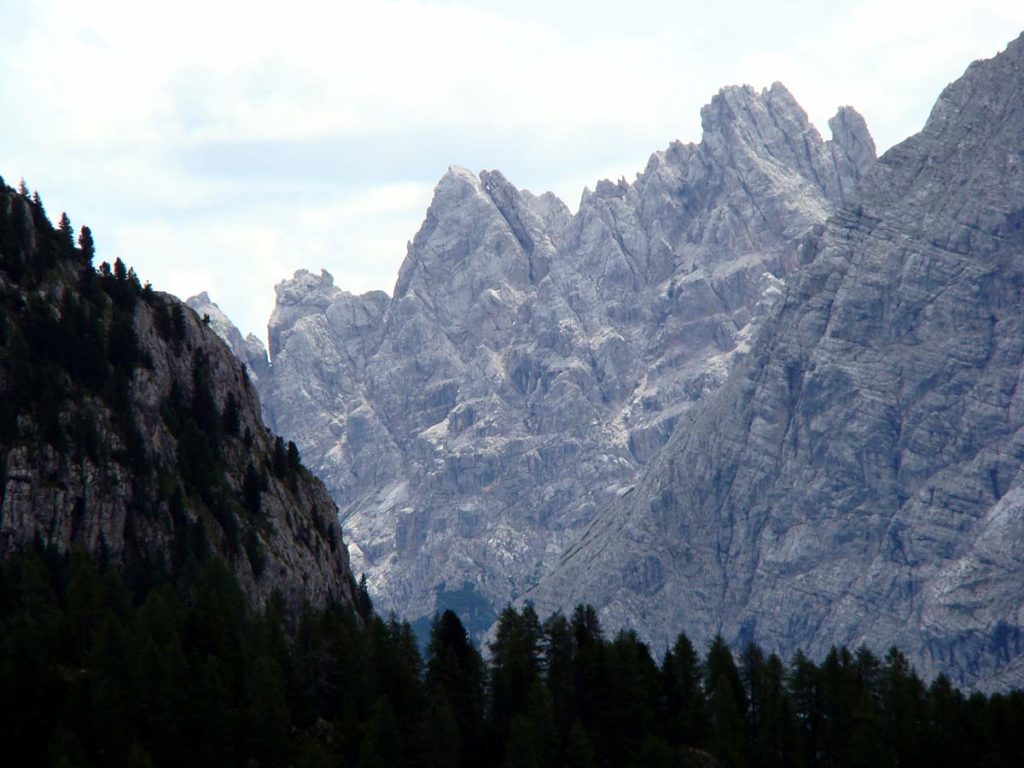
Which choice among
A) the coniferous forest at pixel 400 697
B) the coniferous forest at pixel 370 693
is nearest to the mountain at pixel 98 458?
the coniferous forest at pixel 370 693

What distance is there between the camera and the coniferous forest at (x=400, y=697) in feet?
397

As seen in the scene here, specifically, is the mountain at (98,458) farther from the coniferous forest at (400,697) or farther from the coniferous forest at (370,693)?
the coniferous forest at (400,697)

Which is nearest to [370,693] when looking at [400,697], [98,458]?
[400,697]

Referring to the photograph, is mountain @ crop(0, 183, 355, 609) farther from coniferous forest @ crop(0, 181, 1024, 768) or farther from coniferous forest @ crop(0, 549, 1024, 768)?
coniferous forest @ crop(0, 549, 1024, 768)

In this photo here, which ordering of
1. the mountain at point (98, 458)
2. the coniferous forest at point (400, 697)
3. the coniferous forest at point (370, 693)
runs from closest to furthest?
the coniferous forest at point (400, 697), the coniferous forest at point (370, 693), the mountain at point (98, 458)

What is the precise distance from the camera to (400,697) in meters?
143

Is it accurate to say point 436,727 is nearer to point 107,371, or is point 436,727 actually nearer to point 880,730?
point 880,730

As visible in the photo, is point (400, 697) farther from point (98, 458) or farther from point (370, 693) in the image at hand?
point (98, 458)

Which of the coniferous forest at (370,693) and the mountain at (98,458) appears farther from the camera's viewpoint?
the mountain at (98,458)

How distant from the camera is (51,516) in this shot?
563 feet

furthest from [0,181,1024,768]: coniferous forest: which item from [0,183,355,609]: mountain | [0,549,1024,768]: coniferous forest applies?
[0,183,355,609]: mountain

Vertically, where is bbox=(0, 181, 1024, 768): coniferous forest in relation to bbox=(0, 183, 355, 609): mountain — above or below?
below

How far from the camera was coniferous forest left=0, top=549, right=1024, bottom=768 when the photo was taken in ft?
397

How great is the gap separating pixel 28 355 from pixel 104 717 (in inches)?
2862
